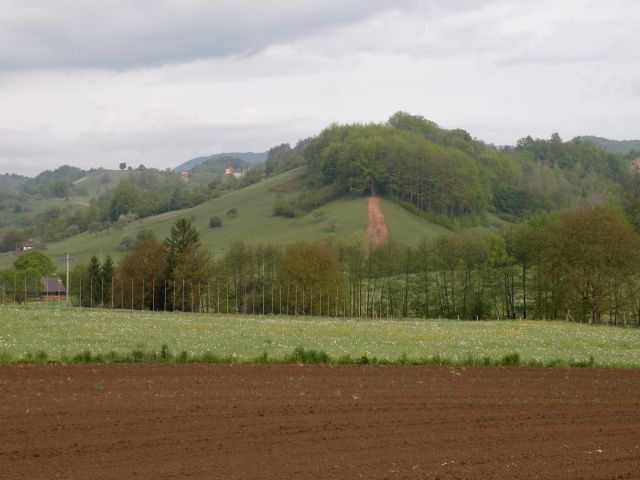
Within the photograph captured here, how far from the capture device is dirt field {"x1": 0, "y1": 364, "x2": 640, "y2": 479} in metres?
12.5

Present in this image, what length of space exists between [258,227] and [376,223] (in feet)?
89.2

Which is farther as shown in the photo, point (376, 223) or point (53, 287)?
point (376, 223)

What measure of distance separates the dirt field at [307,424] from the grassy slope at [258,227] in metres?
110

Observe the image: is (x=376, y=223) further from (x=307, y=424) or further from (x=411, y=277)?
(x=307, y=424)

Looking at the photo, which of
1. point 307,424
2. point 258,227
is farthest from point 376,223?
point 307,424

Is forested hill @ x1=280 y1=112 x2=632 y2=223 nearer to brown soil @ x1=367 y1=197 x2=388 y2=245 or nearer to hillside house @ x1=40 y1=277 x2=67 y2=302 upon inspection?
brown soil @ x1=367 y1=197 x2=388 y2=245

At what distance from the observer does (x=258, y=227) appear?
16150cm

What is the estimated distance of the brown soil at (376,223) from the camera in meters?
143

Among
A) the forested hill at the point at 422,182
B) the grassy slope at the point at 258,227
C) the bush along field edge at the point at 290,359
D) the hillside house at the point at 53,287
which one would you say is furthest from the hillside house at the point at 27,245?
the bush along field edge at the point at 290,359

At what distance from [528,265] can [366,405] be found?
80240 millimetres

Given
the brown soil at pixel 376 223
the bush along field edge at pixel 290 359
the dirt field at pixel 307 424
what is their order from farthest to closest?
the brown soil at pixel 376 223, the bush along field edge at pixel 290 359, the dirt field at pixel 307 424

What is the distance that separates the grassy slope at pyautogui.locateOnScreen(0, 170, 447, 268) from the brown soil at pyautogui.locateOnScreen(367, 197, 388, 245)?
1.26 metres

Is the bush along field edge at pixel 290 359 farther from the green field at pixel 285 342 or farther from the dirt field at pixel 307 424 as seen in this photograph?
the dirt field at pixel 307 424

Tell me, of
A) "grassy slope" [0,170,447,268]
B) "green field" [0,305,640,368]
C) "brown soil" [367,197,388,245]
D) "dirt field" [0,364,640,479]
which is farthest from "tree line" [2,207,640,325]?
"dirt field" [0,364,640,479]
